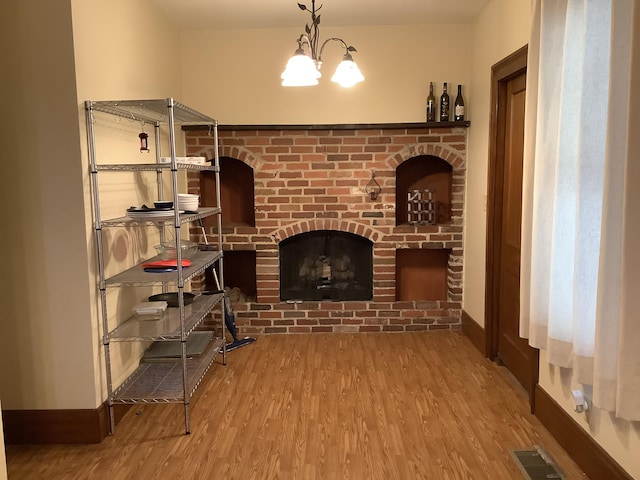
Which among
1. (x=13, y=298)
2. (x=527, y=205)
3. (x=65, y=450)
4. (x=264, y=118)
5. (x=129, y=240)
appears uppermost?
(x=264, y=118)

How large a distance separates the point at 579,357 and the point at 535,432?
0.83m

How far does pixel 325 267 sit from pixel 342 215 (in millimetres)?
536

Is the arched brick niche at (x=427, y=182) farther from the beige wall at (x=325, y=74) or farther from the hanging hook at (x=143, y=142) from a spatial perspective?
the hanging hook at (x=143, y=142)

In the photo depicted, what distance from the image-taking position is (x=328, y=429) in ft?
8.60

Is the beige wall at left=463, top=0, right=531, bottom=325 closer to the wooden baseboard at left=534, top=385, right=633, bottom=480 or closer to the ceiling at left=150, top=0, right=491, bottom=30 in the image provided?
the ceiling at left=150, top=0, right=491, bottom=30

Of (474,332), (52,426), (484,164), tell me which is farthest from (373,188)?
(52,426)

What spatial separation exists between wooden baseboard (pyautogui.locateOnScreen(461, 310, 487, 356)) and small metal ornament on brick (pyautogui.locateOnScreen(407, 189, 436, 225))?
84 centimetres

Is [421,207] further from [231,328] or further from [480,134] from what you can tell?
[231,328]

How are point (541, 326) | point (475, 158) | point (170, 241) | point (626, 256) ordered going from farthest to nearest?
1. point (475, 158)
2. point (170, 241)
3. point (541, 326)
4. point (626, 256)

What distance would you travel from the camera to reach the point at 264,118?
13.3 feet

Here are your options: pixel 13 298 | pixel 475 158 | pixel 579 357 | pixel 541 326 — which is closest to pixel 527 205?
pixel 541 326

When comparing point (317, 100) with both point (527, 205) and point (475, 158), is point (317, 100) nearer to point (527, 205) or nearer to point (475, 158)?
point (475, 158)

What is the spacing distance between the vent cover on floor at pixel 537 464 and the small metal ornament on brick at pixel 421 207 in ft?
7.23

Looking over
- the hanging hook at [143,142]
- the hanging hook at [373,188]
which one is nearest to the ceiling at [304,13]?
the hanging hook at [143,142]
